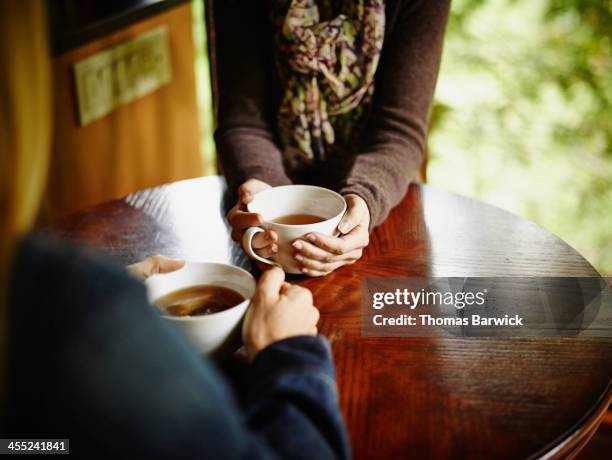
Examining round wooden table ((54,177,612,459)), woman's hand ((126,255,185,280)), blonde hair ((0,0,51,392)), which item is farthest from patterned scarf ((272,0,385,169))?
blonde hair ((0,0,51,392))

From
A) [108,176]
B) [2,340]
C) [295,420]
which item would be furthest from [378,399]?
[108,176]

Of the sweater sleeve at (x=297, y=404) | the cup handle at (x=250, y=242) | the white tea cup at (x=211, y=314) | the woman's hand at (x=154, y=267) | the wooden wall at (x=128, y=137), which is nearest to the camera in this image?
the sweater sleeve at (x=297, y=404)

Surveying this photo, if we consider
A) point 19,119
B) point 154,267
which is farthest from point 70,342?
point 154,267

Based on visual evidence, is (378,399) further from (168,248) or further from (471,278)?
(168,248)

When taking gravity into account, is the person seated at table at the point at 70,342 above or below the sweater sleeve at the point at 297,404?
above

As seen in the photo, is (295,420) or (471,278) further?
(471,278)

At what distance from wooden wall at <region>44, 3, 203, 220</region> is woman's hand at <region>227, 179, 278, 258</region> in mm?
920

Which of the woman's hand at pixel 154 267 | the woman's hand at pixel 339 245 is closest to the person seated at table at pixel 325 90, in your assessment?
the woman's hand at pixel 339 245

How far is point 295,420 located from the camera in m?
0.62

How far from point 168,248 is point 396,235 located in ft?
1.34

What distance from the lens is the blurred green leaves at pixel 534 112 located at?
230cm

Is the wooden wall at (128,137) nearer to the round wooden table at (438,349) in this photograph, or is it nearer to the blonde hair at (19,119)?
the round wooden table at (438,349)

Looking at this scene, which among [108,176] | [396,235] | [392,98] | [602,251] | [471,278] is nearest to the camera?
[471,278]

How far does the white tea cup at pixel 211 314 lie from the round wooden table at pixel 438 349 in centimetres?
15
